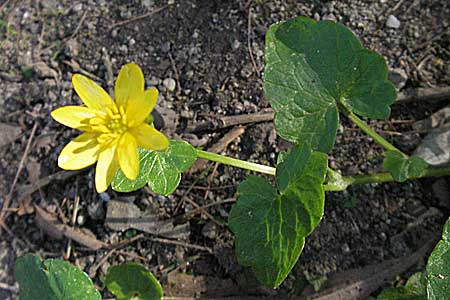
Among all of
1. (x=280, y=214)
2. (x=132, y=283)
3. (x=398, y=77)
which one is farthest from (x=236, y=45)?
(x=132, y=283)

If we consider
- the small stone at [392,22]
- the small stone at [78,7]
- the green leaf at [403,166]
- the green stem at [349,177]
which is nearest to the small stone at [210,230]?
the green stem at [349,177]

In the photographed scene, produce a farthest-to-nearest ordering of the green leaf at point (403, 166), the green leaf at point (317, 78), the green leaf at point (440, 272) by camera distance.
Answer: the green leaf at point (403, 166) < the green leaf at point (317, 78) < the green leaf at point (440, 272)

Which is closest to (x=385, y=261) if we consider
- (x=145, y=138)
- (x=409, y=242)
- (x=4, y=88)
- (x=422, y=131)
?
(x=409, y=242)

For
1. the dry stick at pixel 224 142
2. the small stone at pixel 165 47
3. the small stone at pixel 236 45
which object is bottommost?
the dry stick at pixel 224 142

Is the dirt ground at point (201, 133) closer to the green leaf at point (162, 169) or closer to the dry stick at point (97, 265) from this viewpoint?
the dry stick at point (97, 265)

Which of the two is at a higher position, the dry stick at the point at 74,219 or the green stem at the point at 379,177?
the green stem at the point at 379,177

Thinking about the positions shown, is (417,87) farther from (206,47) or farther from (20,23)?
(20,23)

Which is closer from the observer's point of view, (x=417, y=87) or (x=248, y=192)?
(x=248, y=192)
